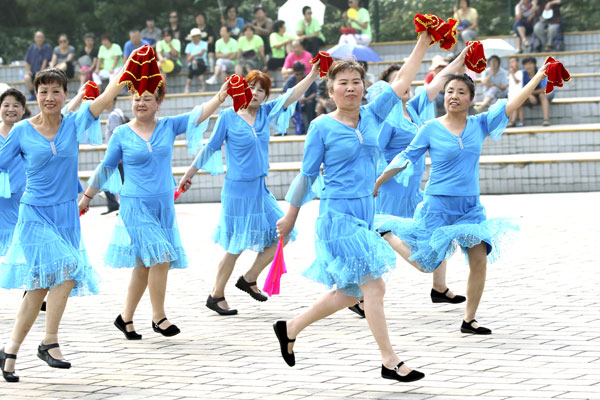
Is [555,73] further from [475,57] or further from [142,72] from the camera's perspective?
[142,72]

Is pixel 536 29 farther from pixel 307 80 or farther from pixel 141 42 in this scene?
pixel 307 80

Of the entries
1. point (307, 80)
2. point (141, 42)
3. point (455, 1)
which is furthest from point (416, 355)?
point (455, 1)

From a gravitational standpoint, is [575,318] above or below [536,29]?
below

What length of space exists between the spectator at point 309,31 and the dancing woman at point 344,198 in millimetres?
15043

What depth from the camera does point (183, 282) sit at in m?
10.1

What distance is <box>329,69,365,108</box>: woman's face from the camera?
6.16 metres

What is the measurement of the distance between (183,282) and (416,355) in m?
3.95

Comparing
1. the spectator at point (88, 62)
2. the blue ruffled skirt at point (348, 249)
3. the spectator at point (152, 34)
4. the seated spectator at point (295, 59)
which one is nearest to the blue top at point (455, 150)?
the blue ruffled skirt at point (348, 249)

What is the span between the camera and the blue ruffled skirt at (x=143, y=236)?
295 inches

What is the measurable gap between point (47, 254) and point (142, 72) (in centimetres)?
133

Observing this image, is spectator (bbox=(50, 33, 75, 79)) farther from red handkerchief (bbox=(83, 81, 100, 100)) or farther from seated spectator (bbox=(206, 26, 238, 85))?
red handkerchief (bbox=(83, 81, 100, 100))

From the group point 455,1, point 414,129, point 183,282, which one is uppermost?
point 455,1

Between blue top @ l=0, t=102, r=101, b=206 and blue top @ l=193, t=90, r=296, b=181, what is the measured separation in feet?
6.38

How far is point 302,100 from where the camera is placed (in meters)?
19.0
